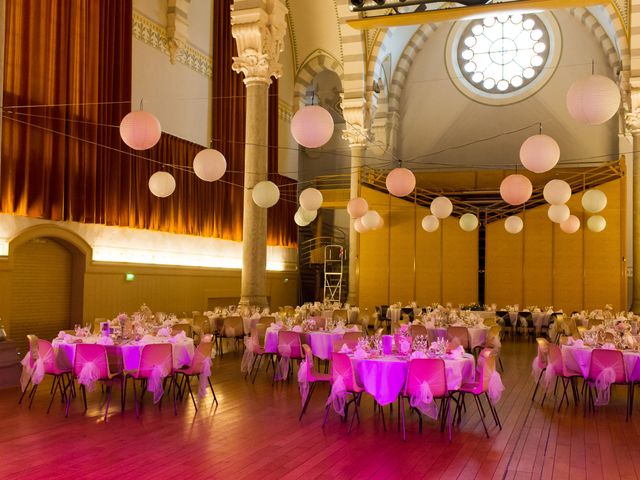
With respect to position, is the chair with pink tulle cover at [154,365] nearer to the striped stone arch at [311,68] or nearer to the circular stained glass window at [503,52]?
the striped stone arch at [311,68]

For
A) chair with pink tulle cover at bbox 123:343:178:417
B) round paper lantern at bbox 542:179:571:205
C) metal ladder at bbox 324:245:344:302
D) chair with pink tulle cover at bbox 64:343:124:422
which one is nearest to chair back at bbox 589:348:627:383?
chair with pink tulle cover at bbox 123:343:178:417

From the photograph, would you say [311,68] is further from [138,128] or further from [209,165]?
[138,128]

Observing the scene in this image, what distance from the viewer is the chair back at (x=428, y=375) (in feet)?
20.9

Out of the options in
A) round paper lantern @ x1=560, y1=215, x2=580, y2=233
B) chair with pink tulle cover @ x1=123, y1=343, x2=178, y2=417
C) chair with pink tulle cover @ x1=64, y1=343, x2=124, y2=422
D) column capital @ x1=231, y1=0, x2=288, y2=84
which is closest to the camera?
chair with pink tulle cover @ x1=64, y1=343, x2=124, y2=422

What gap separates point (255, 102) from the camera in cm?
1327

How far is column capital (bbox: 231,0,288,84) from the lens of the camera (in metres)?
12.9

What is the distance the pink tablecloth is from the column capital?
7.94m

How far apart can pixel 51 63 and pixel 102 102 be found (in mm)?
1348

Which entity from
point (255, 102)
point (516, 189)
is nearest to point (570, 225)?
point (516, 189)

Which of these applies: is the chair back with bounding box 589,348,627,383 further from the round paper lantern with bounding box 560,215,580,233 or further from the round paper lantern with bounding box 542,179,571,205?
the round paper lantern with bounding box 560,215,580,233

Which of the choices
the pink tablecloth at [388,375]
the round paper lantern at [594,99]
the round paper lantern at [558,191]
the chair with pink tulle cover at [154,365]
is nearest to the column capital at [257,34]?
the round paper lantern at [558,191]

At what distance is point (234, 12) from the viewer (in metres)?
13.0

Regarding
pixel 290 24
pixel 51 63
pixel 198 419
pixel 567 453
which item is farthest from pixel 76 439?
pixel 290 24

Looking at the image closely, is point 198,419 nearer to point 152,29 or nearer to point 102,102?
point 102,102
